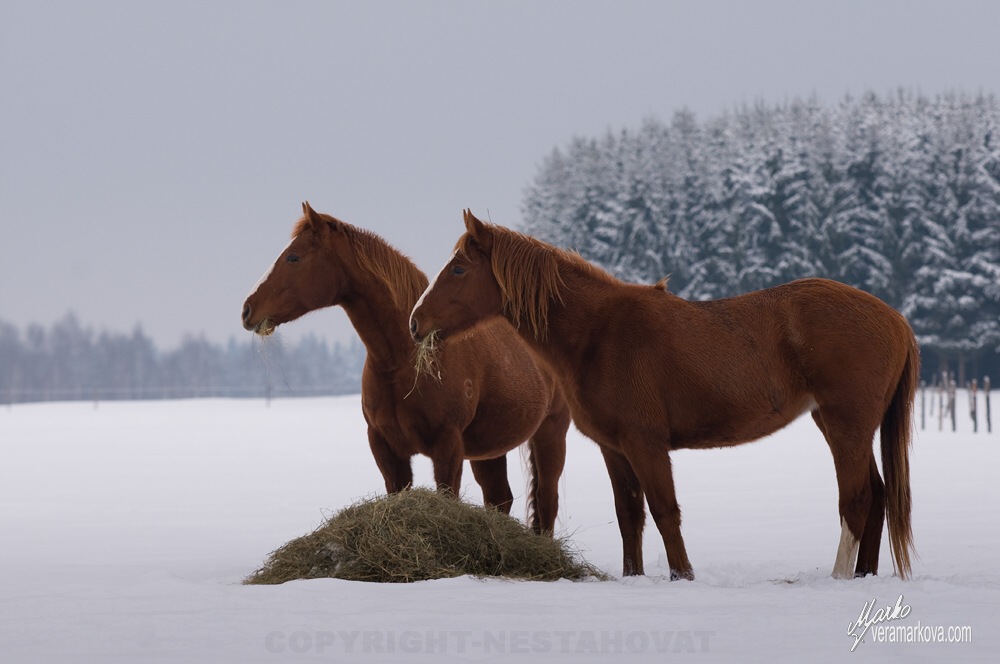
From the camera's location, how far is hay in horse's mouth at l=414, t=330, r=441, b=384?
19.6 ft

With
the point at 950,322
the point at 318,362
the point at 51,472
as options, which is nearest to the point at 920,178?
the point at 950,322

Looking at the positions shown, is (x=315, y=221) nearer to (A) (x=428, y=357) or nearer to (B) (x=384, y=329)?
(B) (x=384, y=329)

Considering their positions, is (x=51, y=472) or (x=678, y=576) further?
(x=51, y=472)

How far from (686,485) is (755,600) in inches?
367

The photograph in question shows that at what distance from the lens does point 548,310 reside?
19.6ft

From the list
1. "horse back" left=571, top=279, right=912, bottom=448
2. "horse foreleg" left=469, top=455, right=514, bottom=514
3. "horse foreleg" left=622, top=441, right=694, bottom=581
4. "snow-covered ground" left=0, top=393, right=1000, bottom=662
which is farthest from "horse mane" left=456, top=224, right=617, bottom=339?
"horse foreleg" left=469, top=455, right=514, bottom=514

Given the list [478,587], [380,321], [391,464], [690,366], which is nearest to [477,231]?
[380,321]

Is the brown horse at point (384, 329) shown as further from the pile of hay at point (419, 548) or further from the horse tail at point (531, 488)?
the horse tail at point (531, 488)

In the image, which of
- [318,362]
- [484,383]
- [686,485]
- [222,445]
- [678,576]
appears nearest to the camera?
[678,576]

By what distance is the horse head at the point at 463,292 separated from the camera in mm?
5914

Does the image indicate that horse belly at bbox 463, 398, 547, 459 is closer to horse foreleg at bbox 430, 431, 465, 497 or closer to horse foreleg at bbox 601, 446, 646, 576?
horse foreleg at bbox 430, 431, 465, 497

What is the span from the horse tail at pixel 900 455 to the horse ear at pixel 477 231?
2534mm

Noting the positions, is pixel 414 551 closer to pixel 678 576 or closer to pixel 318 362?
pixel 678 576

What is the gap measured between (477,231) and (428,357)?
0.84 m
